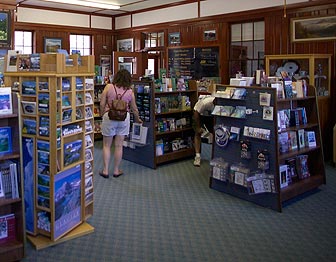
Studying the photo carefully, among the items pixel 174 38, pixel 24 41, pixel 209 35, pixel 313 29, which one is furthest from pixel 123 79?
pixel 24 41

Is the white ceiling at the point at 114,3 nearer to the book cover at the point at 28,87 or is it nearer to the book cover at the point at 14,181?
the book cover at the point at 28,87

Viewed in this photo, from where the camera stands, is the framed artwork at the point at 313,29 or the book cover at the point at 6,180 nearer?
the book cover at the point at 6,180

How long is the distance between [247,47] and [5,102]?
19.8ft

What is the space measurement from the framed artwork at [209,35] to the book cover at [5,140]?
6.23 metres

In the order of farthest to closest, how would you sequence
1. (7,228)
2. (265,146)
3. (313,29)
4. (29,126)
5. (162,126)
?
(313,29)
(162,126)
(265,146)
(29,126)
(7,228)

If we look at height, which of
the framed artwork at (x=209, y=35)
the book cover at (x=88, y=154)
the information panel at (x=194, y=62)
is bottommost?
the book cover at (x=88, y=154)

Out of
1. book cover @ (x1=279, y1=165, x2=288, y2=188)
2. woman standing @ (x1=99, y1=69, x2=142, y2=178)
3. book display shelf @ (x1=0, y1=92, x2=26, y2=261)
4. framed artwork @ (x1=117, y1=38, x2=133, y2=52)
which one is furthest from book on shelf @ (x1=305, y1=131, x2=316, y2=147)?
framed artwork @ (x1=117, y1=38, x2=133, y2=52)

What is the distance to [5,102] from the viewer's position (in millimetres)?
2967

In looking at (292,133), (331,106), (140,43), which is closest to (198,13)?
(140,43)

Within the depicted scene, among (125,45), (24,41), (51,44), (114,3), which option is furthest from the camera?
(125,45)

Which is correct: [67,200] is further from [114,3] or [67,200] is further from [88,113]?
[114,3]

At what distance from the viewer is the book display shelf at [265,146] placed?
4309 millimetres

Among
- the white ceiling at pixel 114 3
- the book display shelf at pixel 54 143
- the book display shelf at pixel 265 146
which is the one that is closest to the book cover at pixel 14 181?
the book display shelf at pixel 54 143

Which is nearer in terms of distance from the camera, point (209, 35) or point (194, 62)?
point (209, 35)
